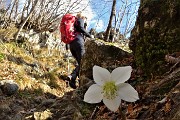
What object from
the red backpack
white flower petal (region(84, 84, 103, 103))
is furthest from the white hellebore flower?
the red backpack

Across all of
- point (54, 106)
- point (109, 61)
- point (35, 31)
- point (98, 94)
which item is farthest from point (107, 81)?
point (35, 31)

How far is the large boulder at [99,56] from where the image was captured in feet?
15.5

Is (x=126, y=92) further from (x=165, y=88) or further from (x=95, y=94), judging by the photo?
(x=165, y=88)

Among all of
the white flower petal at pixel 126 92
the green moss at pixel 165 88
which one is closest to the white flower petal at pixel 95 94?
the white flower petal at pixel 126 92

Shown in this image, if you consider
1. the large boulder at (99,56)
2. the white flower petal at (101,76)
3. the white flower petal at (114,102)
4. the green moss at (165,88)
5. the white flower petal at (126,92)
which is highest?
the white flower petal at (101,76)

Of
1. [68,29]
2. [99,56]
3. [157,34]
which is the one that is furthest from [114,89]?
[68,29]

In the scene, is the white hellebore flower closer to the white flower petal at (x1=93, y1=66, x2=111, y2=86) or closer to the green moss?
the white flower petal at (x1=93, y1=66, x2=111, y2=86)

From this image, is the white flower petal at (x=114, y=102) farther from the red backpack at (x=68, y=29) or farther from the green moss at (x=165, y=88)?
the red backpack at (x=68, y=29)

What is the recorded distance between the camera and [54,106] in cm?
417

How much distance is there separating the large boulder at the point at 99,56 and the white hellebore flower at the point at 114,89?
9.36ft

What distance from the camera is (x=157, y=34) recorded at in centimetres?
348

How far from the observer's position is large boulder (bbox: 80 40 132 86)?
4.73m

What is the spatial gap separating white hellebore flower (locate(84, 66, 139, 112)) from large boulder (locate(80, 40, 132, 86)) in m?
2.85

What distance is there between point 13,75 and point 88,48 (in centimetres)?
232
